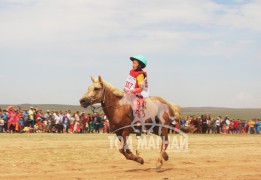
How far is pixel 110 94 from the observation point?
12008mm

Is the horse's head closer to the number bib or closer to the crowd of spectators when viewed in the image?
the number bib

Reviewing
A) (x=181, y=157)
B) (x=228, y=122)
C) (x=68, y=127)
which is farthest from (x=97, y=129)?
(x=181, y=157)

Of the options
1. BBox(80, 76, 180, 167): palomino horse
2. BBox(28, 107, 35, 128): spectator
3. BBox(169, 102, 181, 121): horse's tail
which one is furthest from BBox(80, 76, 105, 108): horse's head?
BBox(28, 107, 35, 128): spectator

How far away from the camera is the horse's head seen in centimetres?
1130

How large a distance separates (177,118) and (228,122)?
3209cm

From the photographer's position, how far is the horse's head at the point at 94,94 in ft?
37.1

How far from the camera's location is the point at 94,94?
1155 cm

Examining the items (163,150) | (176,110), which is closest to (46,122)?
(176,110)

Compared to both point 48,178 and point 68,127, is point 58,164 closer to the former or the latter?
point 48,178

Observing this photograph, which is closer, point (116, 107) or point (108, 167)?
point (116, 107)

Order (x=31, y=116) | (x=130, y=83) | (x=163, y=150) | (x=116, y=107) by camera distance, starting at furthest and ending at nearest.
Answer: (x=31, y=116)
(x=163, y=150)
(x=130, y=83)
(x=116, y=107)

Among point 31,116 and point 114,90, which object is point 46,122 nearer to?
point 31,116

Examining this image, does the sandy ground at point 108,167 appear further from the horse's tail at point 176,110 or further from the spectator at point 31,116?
the spectator at point 31,116

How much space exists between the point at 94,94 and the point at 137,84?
136 centimetres
